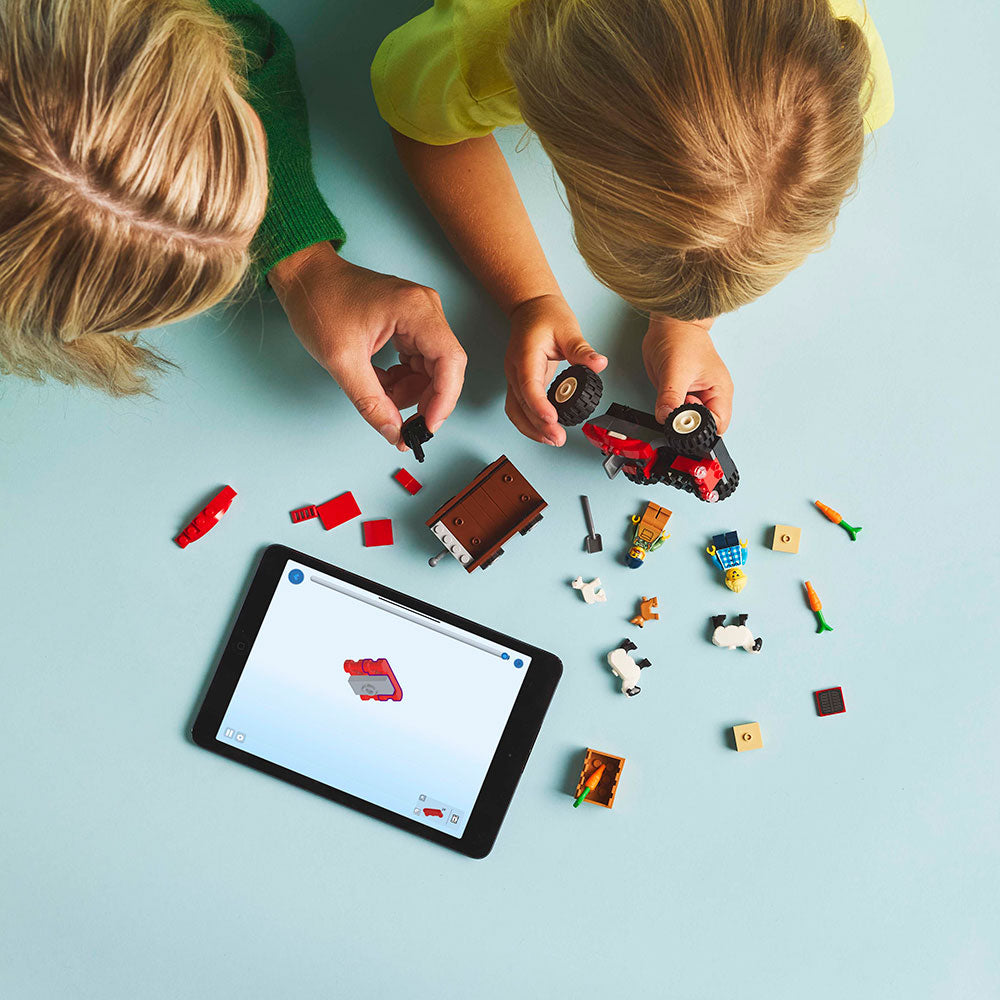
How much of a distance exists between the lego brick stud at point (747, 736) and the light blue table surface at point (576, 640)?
12 mm

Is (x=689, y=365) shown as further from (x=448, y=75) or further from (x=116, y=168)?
(x=116, y=168)

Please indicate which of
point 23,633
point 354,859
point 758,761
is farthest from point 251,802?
point 758,761

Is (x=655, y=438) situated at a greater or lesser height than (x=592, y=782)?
greater

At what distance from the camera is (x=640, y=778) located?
834 mm

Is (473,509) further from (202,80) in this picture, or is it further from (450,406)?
(202,80)

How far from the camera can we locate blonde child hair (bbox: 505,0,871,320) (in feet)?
1.67

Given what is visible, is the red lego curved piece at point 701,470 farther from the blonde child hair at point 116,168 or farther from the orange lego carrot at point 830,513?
the blonde child hair at point 116,168

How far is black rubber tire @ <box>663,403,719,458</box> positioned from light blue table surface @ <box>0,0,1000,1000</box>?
134mm

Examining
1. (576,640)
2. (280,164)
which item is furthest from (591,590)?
(280,164)

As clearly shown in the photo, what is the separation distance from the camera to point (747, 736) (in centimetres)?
83

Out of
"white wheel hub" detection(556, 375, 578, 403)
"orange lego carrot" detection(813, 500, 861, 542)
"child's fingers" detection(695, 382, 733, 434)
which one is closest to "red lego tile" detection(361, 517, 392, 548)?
"white wheel hub" detection(556, 375, 578, 403)

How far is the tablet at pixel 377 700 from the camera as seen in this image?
81cm

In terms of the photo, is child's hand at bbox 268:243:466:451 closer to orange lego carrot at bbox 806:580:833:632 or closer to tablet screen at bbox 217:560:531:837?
tablet screen at bbox 217:560:531:837

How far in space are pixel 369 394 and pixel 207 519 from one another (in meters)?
0.21
